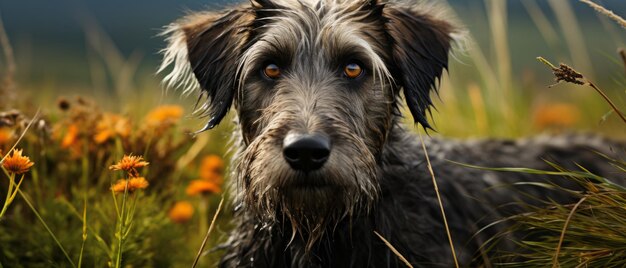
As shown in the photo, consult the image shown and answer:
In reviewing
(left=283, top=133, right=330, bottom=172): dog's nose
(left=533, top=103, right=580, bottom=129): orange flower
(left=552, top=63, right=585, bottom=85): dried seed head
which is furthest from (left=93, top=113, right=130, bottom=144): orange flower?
(left=533, top=103, right=580, bottom=129): orange flower

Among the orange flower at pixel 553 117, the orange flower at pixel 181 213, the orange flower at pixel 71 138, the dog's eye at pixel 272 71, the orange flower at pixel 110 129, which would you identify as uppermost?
the dog's eye at pixel 272 71

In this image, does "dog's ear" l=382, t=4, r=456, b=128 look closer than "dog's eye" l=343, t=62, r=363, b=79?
No

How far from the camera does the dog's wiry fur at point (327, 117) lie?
3557mm

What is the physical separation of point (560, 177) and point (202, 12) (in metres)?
2.90

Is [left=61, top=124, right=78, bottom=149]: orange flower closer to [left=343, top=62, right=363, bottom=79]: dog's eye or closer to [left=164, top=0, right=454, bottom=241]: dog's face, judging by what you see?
[left=164, top=0, right=454, bottom=241]: dog's face

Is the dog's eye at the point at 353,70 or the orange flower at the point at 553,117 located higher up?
the dog's eye at the point at 353,70

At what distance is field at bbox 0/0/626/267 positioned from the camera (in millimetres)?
3400

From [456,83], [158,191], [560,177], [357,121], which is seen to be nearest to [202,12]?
[158,191]

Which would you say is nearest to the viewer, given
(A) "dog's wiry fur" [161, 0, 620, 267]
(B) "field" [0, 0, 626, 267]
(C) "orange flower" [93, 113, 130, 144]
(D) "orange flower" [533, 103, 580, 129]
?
(B) "field" [0, 0, 626, 267]

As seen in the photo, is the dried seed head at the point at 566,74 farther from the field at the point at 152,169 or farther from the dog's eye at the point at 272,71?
the dog's eye at the point at 272,71

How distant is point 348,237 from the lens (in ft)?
13.5

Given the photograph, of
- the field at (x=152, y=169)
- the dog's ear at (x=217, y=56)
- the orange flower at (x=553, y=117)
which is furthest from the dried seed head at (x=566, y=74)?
the orange flower at (x=553, y=117)

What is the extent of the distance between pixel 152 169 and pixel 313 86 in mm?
1984

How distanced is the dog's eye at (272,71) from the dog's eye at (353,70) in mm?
363
